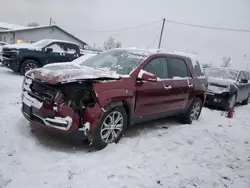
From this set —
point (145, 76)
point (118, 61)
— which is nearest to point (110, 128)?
point (145, 76)

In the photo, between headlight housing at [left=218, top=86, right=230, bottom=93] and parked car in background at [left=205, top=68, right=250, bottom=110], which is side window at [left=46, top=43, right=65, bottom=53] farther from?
headlight housing at [left=218, top=86, right=230, bottom=93]

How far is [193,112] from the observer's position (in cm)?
651

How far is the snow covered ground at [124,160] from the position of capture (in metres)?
3.01

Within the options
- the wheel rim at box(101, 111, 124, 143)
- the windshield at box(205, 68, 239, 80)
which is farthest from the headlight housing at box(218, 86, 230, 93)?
the wheel rim at box(101, 111, 124, 143)

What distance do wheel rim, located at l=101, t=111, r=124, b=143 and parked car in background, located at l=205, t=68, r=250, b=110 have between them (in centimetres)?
583

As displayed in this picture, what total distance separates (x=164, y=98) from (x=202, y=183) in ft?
6.79

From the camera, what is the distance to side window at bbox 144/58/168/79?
4.73 metres

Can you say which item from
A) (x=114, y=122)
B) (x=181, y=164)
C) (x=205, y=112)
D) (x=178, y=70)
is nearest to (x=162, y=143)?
(x=181, y=164)

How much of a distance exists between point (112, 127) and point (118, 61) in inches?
56.1

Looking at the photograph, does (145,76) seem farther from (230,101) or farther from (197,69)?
(230,101)

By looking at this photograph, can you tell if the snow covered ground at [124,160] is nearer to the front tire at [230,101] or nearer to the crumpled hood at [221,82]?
the front tire at [230,101]

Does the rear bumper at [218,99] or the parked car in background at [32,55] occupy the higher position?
the parked car in background at [32,55]

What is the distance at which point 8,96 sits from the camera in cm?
625

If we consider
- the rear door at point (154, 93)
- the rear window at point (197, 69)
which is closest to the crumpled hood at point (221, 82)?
the rear window at point (197, 69)
